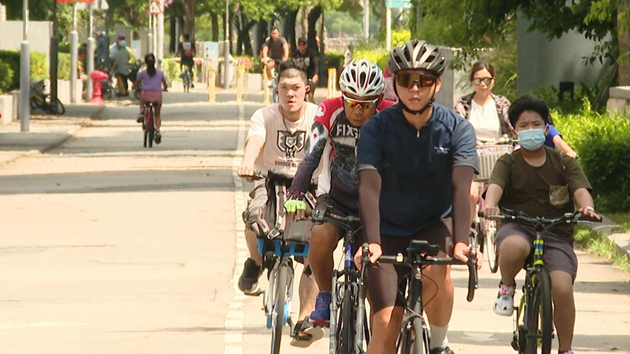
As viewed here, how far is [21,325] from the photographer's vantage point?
1088 centimetres

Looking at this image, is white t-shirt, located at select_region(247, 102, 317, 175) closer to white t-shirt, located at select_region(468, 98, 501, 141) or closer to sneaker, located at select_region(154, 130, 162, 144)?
white t-shirt, located at select_region(468, 98, 501, 141)

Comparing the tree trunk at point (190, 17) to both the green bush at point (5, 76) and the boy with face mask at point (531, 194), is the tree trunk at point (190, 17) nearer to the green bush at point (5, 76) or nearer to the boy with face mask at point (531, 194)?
the green bush at point (5, 76)

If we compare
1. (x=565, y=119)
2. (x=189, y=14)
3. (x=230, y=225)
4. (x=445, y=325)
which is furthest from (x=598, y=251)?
(x=189, y=14)

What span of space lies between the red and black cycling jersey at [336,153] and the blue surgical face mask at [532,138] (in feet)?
2.51

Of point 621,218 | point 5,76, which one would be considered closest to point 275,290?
point 621,218

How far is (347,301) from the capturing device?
7.84 meters

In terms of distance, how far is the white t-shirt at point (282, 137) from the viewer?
9641 mm

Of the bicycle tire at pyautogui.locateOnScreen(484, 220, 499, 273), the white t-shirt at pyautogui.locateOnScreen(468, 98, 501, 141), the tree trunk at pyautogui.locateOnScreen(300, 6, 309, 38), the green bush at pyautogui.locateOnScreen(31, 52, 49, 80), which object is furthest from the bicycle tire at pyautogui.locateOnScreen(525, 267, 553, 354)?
the tree trunk at pyautogui.locateOnScreen(300, 6, 309, 38)

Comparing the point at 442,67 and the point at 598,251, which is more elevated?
the point at 442,67

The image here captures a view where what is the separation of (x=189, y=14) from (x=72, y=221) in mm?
58674

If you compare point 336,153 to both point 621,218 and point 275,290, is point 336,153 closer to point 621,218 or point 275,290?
point 275,290

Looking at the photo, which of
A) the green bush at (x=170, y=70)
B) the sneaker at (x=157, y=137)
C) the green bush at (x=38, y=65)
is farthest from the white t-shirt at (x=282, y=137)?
the green bush at (x=170, y=70)

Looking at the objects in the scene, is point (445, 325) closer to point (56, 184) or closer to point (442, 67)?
point (442, 67)

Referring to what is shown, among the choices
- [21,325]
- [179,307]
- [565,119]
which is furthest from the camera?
[565,119]
